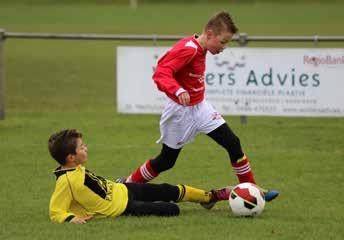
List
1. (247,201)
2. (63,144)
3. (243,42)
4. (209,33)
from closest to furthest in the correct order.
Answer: (63,144) → (247,201) → (209,33) → (243,42)

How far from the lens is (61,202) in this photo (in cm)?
749

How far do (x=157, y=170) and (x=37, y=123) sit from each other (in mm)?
6136

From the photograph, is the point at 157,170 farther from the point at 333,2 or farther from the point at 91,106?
the point at 333,2

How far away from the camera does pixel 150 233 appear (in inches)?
280

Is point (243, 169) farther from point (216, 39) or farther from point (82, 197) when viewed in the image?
point (82, 197)

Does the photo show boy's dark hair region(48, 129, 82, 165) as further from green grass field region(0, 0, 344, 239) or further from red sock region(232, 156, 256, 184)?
red sock region(232, 156, 256, 184)

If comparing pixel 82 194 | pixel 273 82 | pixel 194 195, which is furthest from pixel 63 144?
pixel 273 82

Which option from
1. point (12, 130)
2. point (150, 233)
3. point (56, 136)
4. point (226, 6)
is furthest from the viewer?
point (226, 6)

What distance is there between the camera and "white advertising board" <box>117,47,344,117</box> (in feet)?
45.2

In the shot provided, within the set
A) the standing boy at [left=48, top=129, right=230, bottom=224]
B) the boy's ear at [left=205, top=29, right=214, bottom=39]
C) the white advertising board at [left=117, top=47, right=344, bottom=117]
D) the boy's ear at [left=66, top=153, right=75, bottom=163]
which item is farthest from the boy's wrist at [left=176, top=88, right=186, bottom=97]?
the white advertising board at [left=117, top=47, right=344, bottom=117]

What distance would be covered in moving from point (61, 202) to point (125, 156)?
157 inches

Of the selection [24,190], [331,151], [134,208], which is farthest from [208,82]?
[134,208]

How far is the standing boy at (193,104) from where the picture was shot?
26.5 feet

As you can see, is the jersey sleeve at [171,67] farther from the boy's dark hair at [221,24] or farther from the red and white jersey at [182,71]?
the boy's dark hair at [221,24]
